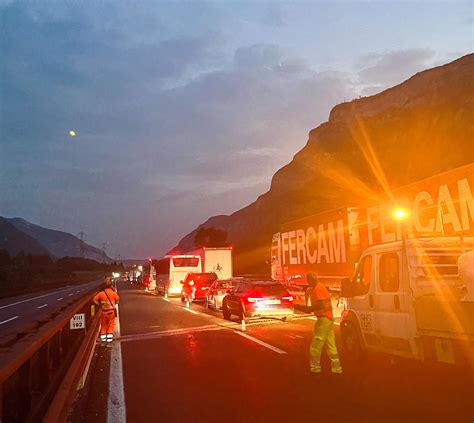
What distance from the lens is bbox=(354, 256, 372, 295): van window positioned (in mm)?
9882

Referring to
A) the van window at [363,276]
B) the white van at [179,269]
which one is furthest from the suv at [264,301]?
the white van at [179,269]

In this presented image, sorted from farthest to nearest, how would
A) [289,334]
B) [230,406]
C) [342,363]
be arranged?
[289,334], [342,363], [230,406]

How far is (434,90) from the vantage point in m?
120

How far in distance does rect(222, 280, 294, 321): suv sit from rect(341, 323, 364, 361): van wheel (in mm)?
6808

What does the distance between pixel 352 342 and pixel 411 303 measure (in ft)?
7.61

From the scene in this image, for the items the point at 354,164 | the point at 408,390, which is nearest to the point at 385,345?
the point at 408,390

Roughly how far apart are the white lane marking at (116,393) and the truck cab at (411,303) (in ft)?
14.2

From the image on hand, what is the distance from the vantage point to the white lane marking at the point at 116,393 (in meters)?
6.71

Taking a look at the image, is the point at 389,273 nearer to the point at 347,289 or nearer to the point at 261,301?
the point at 347,289

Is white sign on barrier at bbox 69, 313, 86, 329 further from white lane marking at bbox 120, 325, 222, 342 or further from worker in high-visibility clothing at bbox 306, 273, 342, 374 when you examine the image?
worker in high-visibility clothing at bbox 306, 273, 342, 374

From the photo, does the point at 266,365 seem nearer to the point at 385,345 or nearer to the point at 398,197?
the point at 385,345

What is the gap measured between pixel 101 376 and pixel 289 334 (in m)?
6.79

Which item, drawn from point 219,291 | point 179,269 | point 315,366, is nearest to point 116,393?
point 315,366

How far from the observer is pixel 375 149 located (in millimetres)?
119000
